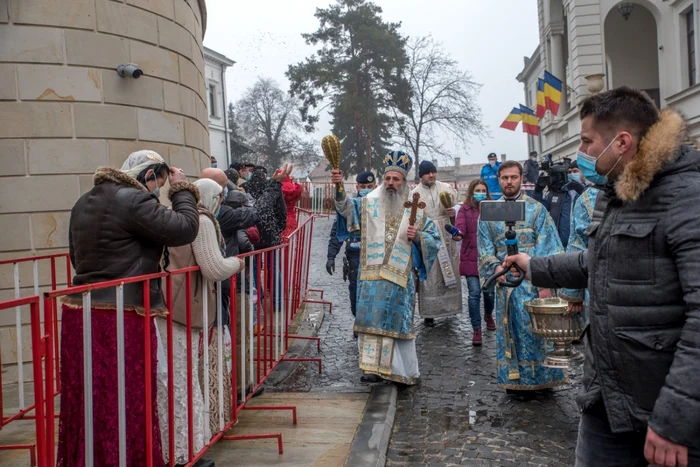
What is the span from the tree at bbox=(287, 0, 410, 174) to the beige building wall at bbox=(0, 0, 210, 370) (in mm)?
27403

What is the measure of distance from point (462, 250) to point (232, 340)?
4.59m

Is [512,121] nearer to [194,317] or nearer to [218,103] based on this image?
[194,317]

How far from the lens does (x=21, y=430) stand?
4965mm

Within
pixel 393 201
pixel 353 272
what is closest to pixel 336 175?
pixel 393 201

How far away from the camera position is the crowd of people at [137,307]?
10.9 ft

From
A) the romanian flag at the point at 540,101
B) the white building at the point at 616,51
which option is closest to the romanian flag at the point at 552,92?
the white building at the point at 616,51

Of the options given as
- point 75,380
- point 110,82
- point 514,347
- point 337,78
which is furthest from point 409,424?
point 337,78

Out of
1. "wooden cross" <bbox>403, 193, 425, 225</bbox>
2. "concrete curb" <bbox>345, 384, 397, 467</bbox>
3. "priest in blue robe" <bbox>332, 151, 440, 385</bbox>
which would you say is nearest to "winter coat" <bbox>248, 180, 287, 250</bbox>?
"priest in blue robe" <bbox>332, 151, 440, 385</bbox>

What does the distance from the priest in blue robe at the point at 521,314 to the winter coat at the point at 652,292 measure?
3.19 meters

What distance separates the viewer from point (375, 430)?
15.7ft

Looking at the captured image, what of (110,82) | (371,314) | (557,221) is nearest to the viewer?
(371,314)

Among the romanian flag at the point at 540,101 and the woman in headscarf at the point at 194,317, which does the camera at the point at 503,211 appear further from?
the romanian flag at the point at 540,101

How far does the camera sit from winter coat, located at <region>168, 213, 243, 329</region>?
156 inches

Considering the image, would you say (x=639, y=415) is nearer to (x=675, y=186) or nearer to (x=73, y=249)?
(x=675, y=186)
